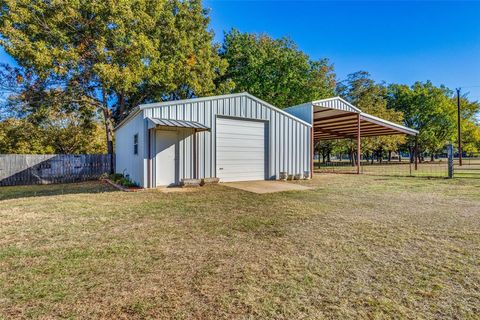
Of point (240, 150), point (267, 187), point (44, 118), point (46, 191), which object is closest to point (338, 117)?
point (240, 150)

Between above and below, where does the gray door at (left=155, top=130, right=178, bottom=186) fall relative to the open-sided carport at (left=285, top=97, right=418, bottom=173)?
below

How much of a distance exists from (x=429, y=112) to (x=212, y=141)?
33647mm

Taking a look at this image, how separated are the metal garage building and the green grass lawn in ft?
12.1

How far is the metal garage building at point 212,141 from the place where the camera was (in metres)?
8.53

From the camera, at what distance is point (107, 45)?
44.0 feet

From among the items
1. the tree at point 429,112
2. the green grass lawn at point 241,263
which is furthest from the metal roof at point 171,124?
the tree at point 429,112

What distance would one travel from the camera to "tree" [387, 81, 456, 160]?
103ft

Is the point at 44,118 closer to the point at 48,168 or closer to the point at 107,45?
the point at 48,168

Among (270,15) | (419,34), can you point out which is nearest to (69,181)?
(270,15)

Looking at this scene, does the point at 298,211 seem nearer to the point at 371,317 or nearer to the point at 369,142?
the point at 371,317

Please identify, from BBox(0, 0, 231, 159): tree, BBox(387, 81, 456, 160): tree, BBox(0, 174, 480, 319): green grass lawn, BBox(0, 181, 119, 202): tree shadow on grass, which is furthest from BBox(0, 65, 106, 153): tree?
BBox(387, 81, 456, 160): tree

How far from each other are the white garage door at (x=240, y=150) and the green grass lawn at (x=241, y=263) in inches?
197

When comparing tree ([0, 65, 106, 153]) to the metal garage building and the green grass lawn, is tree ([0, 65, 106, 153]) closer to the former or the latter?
the metal garage building

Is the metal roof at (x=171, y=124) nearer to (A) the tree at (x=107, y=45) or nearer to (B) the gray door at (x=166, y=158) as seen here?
(B) the gray door at (x=166, y=158)
